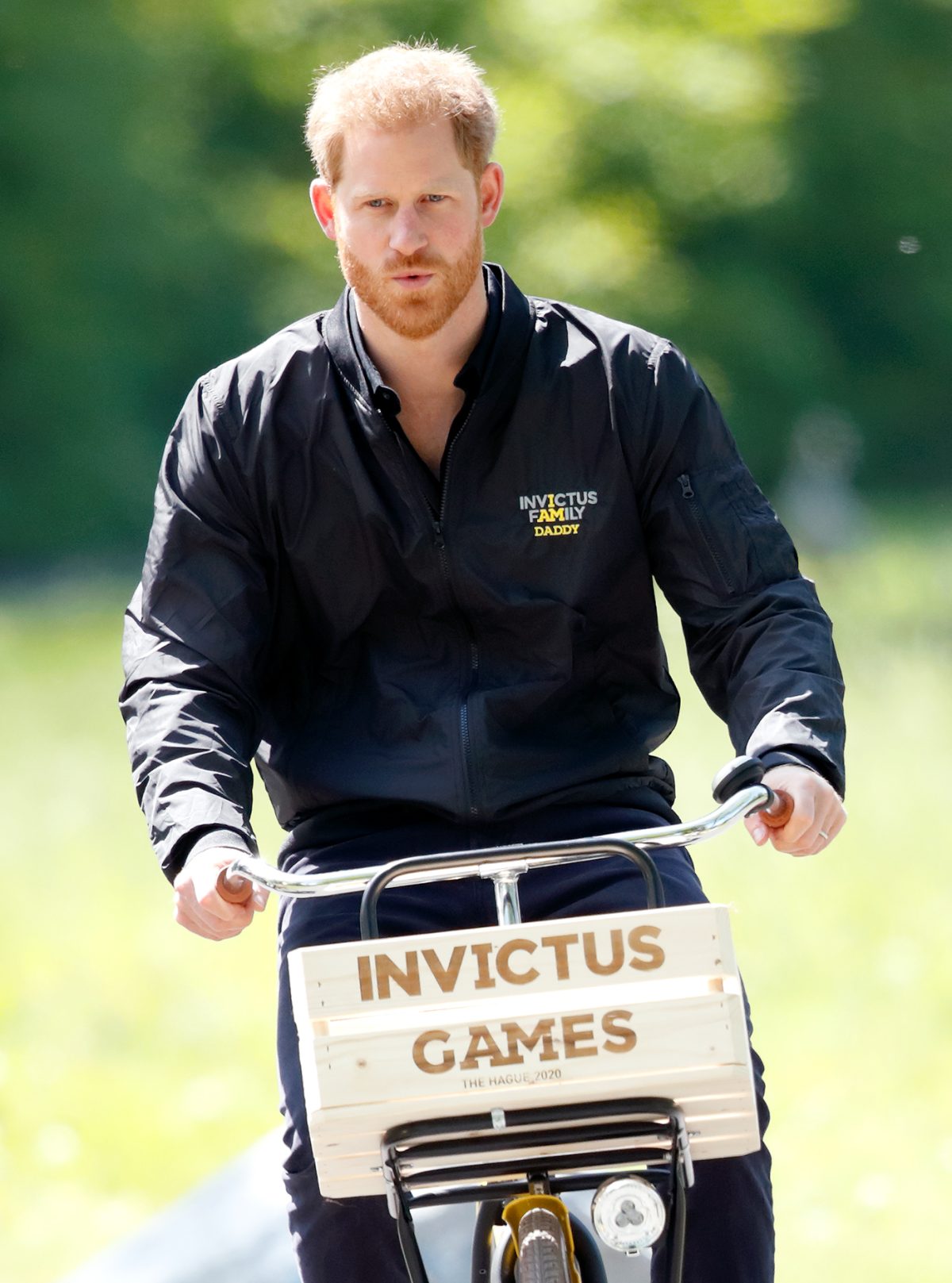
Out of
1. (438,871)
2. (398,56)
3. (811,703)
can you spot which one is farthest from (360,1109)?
(398,56)

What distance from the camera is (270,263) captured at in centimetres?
1634

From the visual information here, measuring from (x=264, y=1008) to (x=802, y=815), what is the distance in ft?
13.1

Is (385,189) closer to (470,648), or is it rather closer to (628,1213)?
(470,648)

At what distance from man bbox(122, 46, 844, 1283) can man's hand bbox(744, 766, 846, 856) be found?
0.25 meters

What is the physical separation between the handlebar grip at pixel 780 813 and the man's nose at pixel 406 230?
859mm

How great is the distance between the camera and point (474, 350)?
271cm

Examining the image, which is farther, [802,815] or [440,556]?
[440,556]

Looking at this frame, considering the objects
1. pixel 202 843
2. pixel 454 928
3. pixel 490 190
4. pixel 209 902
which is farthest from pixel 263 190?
pixel 209 902

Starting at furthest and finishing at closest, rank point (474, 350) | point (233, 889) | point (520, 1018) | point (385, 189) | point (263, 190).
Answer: point (263, 190) → point (474, 350) → point (385, 189) → point (233, 889) → point (520, 1018)

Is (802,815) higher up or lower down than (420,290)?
lower down

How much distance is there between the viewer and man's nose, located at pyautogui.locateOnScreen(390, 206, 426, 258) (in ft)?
8.23

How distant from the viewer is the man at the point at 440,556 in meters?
2.55

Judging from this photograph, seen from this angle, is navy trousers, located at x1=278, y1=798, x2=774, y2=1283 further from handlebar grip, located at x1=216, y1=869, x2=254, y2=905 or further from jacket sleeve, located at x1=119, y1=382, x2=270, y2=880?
handlebar grip, located at x1=216, y1=869, x2=254, y2=905

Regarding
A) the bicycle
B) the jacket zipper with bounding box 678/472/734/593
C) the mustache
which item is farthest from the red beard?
the bicycle
